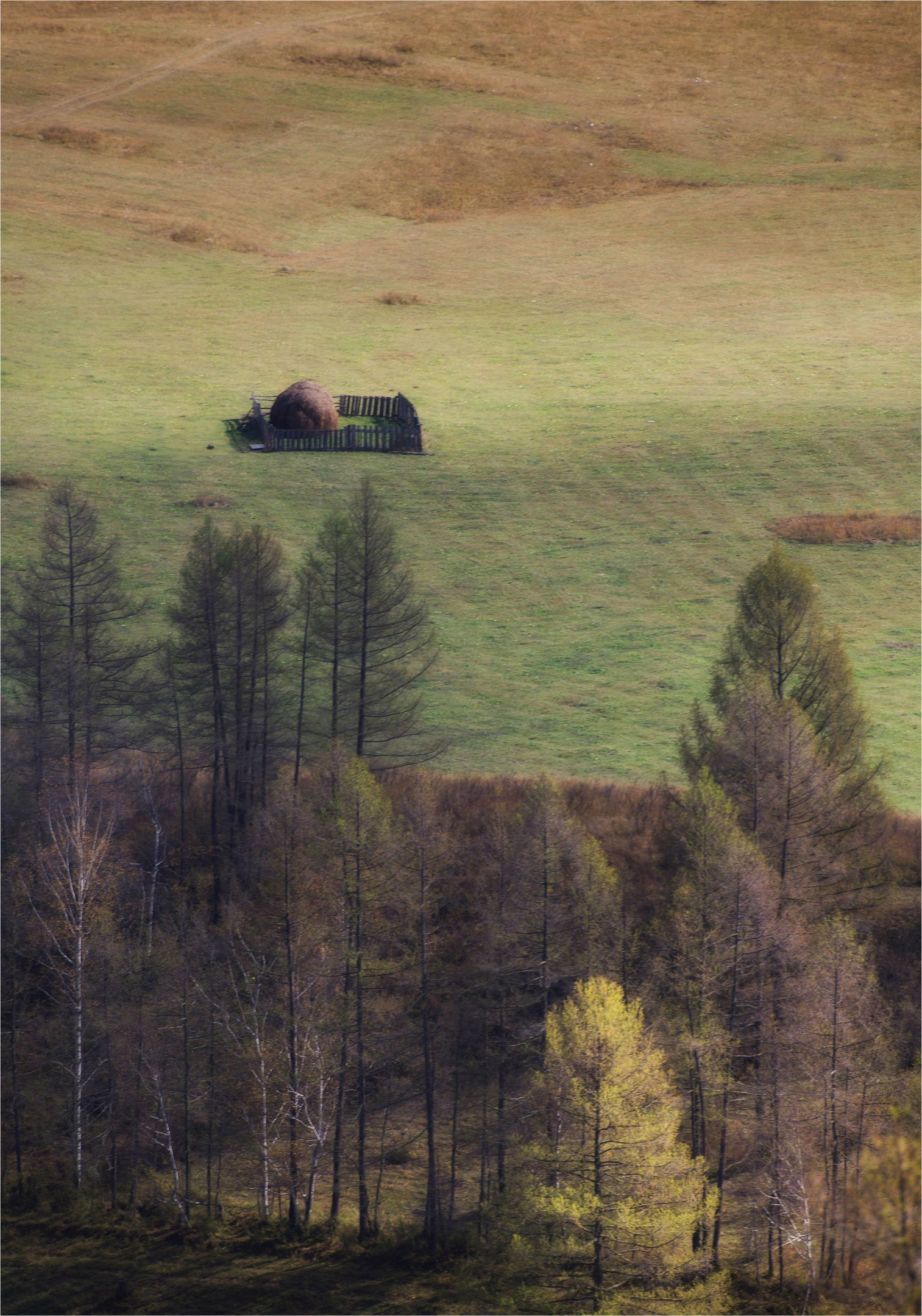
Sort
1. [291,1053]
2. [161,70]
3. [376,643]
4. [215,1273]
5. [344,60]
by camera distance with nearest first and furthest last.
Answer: [215,1273]
[291,1053]
[376,643]
[161,70]
[344,60]

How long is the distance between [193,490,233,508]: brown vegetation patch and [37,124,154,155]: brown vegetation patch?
2218 inches

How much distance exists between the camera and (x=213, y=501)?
7288 cm

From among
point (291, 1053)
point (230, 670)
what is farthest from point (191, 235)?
point (291, 1053)

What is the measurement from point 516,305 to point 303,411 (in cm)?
2764

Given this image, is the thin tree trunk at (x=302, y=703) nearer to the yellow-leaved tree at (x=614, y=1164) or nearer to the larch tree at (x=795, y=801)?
the larch tree at (x=795, y=801)

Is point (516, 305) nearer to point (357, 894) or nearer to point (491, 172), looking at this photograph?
point (491, 172)

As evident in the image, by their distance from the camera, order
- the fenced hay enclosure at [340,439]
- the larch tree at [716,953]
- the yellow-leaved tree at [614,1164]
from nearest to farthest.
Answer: the yellow-leaved tree at [614,1164] → the larch tree at [716,953] → the fenced hay enclosure at [340,439]

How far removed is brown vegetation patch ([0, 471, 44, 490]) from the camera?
Answer: 72125mm

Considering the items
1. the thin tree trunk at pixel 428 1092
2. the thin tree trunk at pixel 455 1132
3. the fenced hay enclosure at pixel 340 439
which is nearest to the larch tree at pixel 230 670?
the thin tree trunk at pixel 428 1092

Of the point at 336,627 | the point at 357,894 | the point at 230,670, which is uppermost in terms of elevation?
the point at 336,627

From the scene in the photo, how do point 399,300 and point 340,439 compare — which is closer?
point 340,439

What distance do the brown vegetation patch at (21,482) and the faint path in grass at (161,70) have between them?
55687mm

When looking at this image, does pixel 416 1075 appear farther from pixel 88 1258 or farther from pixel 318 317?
pixel 318 317

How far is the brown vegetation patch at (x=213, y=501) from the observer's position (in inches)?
2862
